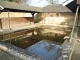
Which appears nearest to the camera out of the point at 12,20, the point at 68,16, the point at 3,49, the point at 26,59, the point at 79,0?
the point at 26,59

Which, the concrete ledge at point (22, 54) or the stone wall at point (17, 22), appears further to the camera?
the stone wall at point (17, 22)

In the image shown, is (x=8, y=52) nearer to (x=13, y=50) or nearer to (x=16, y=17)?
(x=13, y=50)

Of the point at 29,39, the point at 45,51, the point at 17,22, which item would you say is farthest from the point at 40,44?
the point at 17,22

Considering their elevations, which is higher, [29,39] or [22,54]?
[22,54]

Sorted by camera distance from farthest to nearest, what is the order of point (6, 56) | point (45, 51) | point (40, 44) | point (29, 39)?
point (29, 39), point (40, 44), point (45, 51), point (6, 56)

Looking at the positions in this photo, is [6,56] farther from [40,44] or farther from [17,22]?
[17,22]

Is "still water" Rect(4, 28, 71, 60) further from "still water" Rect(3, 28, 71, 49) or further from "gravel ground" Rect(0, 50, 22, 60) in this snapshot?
"gravel ground" Rect(0, 50, 22, 60)

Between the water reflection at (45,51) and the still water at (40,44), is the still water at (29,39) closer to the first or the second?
the still water at (40,44)

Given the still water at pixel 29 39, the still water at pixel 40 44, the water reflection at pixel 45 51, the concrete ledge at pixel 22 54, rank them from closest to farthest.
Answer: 1. the concrete ledge at pixel 22 54
2. the water reflection at pixel 45 51
3. the still water at pixel 40 44
4. the still water at pixel 29 39

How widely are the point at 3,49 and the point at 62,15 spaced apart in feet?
52.5

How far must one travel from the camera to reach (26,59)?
11.8 ft

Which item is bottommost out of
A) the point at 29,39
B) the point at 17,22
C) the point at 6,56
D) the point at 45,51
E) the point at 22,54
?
the point at 45,51

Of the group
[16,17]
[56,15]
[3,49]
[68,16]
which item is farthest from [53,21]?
[3,49]

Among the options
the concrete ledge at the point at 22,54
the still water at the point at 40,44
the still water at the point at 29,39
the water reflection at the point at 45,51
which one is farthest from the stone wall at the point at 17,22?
the concrete ledge at the point at 22,54
